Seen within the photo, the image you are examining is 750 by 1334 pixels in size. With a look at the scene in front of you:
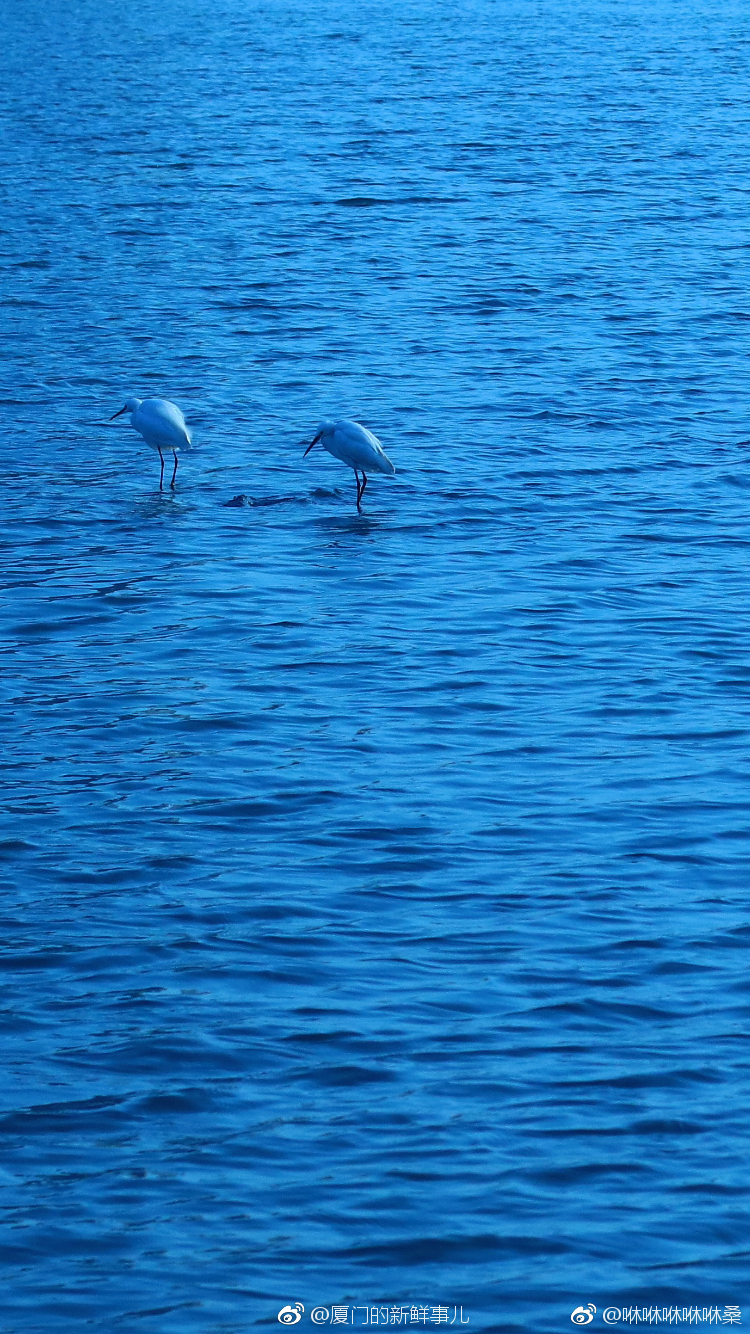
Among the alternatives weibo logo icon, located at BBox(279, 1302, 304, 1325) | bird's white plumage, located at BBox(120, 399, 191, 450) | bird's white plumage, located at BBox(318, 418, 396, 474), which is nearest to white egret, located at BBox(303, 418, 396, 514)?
bird's white plumage, located at BBox(318, 418, 396, 474)

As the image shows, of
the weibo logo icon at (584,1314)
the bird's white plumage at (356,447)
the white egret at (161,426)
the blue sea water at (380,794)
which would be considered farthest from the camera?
the white egret at (161,426)

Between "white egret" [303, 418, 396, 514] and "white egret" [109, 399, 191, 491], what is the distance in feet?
3.96

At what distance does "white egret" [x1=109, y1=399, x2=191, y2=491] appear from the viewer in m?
14.8

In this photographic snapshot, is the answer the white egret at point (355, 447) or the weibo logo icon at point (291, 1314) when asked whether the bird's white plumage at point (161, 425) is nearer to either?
the white egret at point (355, 447)

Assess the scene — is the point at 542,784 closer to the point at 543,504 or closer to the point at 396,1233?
the point at 396,1233

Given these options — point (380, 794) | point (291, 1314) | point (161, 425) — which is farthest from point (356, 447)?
point (291, 1314)

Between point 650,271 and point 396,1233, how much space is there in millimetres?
18608

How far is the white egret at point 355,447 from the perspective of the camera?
14.2 metres

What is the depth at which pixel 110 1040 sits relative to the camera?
7293mm

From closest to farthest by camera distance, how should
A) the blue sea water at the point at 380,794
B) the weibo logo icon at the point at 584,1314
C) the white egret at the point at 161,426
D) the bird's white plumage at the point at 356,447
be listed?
the weibo logo icon at the point at 584,1314, the blue sea water at the point at 380,794, the bird's white plumage at the point at 356,447, the white egret at the point at 161,426

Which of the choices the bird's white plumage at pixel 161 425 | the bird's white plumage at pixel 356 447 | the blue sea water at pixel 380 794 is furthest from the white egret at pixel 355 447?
the bird's white plumage at pixel 161 425

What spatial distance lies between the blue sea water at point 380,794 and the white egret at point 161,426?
459 mm

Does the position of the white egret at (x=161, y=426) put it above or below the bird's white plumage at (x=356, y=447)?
above

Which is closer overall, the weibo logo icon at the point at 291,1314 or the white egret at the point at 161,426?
the weibo logo icon at the point at 291,1314
